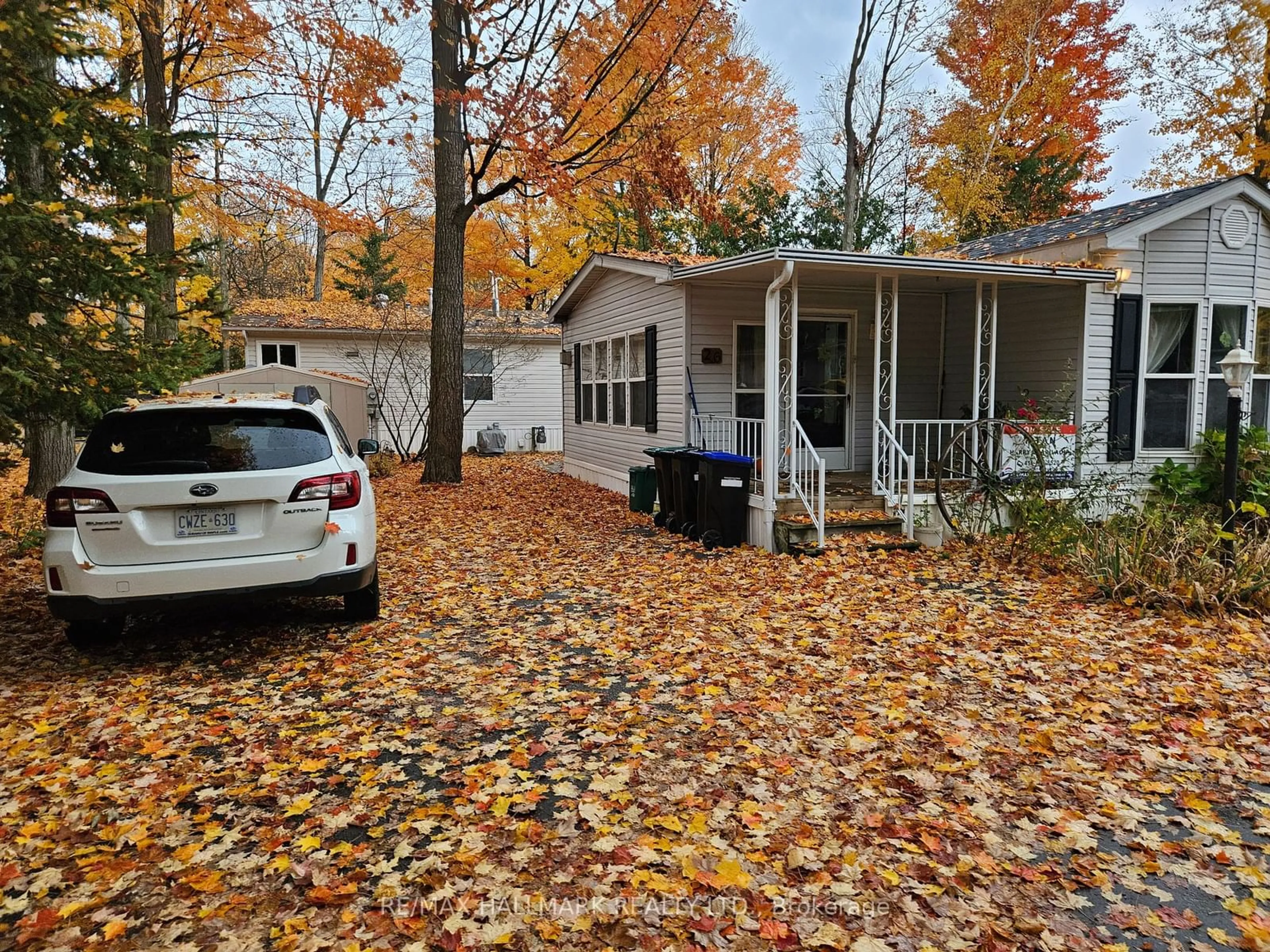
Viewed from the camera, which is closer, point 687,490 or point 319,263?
point 687,490

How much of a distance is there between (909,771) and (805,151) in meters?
24.7

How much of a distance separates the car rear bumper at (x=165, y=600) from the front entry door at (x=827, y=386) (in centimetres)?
748

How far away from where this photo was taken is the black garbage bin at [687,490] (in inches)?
345

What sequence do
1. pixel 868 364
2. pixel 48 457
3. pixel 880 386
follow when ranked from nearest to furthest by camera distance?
pixel 880 386 < pixel 48 457 < pixel 868 364

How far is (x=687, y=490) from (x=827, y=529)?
171cm

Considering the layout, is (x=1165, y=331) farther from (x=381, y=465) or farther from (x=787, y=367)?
(x=381, y=465)

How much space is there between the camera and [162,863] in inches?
109

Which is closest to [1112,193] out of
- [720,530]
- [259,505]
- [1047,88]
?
[1047,88]

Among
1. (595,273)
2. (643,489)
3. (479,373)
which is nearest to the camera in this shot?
(643,489)

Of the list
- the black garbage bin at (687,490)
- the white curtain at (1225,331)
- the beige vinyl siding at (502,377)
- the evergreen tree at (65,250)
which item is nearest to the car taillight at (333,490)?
the evergreen tree at (65,250)

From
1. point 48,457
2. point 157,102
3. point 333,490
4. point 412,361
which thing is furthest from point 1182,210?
point 412,361

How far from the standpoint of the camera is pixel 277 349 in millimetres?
20328

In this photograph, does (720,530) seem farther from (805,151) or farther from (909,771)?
(805,151)

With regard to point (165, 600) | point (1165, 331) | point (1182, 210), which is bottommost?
point (165, 600)
